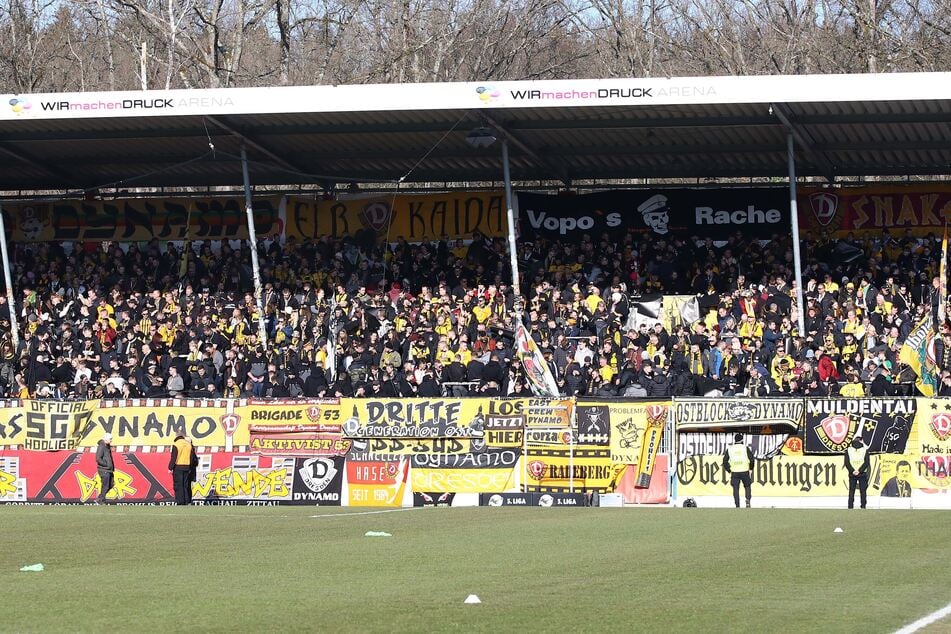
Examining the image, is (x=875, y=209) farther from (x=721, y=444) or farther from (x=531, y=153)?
(x=721, y=444)

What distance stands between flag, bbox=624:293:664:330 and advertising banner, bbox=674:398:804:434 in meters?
6.97

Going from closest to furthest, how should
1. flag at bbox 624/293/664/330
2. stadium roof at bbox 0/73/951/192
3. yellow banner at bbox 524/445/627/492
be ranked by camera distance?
yellow banner at bbox 524/445/627/492
stadium roof at bbox 0/73/951/192
flag at bbox 624/293/664/330

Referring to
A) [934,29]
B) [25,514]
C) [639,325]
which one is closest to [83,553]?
[25,514]

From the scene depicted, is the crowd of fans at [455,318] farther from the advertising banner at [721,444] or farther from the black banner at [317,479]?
the black banner at [317,479]

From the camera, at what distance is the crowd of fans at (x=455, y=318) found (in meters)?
31.3

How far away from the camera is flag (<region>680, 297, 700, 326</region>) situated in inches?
1382

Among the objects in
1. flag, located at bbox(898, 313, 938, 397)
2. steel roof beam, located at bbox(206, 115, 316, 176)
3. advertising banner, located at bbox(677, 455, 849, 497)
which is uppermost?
steel roof beam, located at bbox(206, 115, 316, 176)

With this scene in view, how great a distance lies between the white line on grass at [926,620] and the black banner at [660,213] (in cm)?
2774

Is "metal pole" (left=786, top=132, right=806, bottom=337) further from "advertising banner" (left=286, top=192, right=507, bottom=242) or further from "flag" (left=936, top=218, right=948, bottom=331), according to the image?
"advertising banner" (left=286, top=192, right=507, bottom=242)

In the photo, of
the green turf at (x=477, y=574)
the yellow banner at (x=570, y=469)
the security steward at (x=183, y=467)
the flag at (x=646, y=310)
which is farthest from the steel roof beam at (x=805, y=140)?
the security steward at (x=183, y=467)

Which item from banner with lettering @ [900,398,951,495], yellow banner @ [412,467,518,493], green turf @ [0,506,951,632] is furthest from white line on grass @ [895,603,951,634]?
yellow banner @ [412,467,518,493]

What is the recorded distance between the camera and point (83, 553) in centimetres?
1556

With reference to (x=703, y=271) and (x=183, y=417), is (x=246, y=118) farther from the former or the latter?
(x=703, y=271)

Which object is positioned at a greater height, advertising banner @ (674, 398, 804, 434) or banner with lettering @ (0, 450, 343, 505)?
advertising banner @ (674, 398, 804, 434)
